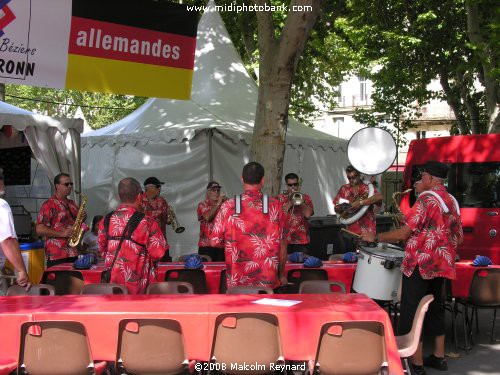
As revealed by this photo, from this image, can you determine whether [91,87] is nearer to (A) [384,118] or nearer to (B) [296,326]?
(B) [296,326]

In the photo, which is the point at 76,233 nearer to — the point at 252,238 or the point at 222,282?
the point at 222,282

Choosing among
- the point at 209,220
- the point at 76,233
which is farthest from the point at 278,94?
the point at 76,233

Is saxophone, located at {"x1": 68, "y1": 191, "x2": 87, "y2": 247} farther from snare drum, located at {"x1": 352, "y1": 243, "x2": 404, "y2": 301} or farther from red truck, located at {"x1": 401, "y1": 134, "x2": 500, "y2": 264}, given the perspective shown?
red truck, located at {"x1": 401, "y1": 134, "x2": 500, "y2": 264}

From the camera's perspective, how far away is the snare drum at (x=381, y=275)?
6.00 meters

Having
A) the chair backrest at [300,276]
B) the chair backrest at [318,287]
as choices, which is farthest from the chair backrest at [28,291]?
the chair backrest at [300,276]

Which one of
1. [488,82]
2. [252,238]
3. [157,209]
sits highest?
[488,82]

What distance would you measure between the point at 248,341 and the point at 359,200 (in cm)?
339

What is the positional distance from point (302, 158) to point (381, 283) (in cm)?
739

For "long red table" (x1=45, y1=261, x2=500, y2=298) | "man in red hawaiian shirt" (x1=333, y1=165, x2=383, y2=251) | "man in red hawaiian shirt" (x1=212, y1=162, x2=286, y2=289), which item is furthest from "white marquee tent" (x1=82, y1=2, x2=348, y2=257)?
"man in red hawaiian shirt" (x1=212, y1=162, x2=286, y2=289)

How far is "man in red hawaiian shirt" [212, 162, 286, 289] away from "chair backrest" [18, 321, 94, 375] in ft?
Result: 5.57

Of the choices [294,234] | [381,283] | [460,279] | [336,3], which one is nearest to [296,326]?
[381,283]

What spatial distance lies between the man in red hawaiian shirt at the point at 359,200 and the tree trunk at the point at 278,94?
865 millimetres

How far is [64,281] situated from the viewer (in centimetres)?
656

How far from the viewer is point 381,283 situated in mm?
6035
